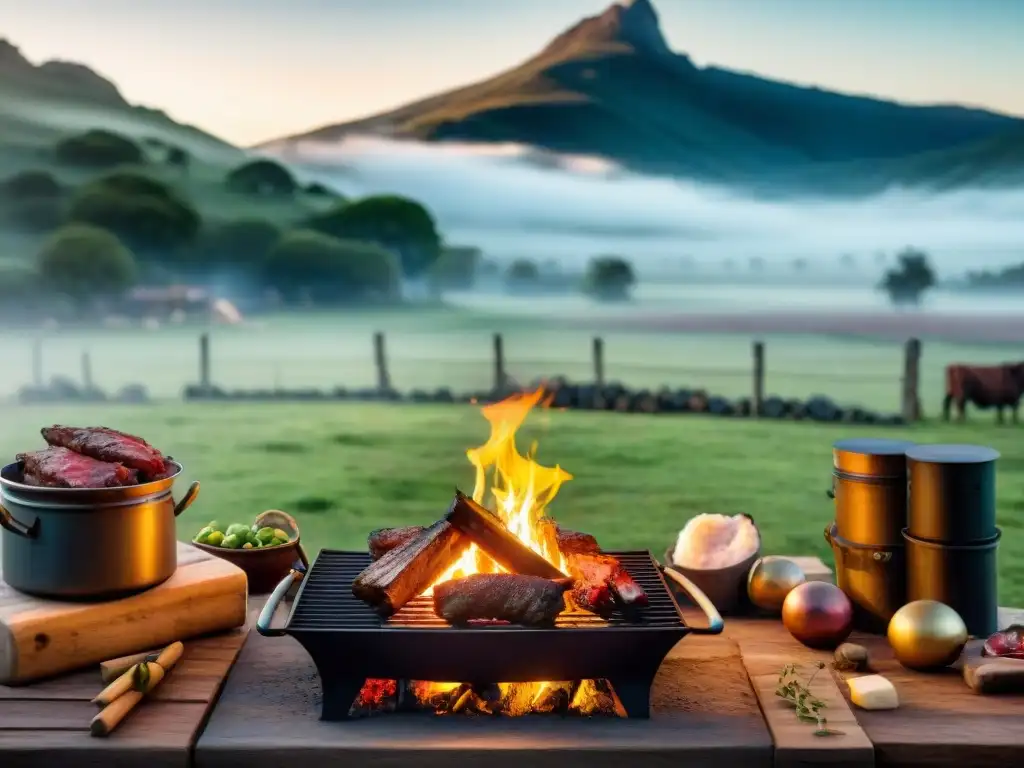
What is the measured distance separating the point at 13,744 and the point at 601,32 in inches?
314

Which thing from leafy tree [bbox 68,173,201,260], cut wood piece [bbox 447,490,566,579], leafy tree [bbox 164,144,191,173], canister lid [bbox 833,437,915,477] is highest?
leafy tree [bbox 164,144,191,173]

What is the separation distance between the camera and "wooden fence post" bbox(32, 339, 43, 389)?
1117 centimetres

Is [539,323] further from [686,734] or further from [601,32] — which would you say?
[686,734]

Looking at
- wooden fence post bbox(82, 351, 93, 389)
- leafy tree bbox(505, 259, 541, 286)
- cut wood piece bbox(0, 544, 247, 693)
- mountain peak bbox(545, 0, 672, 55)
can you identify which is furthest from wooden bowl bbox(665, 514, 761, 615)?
wooden fence post bbox(82, 351, 93, 389)

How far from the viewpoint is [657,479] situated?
838cm

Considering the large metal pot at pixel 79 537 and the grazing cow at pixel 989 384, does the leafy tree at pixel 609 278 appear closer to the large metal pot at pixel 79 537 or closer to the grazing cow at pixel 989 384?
the grazing cow at pixel 989 384

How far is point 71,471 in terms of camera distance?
275 centimetres

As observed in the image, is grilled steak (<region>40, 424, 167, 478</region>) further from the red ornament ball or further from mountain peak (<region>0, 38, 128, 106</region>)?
mountain peak (<region>0, 38, 128, 106</region>)

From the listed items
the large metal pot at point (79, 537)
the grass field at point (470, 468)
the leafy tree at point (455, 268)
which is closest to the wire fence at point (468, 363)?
the grass field at point (470, 468)

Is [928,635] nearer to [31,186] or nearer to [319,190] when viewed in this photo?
[319,190]

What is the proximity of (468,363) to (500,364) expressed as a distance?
359mm

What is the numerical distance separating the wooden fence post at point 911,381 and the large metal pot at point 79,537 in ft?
30.0

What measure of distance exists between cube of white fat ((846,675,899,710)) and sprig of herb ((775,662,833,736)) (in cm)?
9

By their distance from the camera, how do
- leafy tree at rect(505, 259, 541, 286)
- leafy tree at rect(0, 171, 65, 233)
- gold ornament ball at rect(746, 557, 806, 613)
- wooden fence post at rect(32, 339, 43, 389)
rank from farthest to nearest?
1. wooden fence post at rect(32, 339, 43, 389)
2. leafy tree at rect(0, 171, 65, 233)
3. leafy tree at rect(505, 259, 541, 286)
4. gold ornament ball at rect(746, 557, 806, 613)
